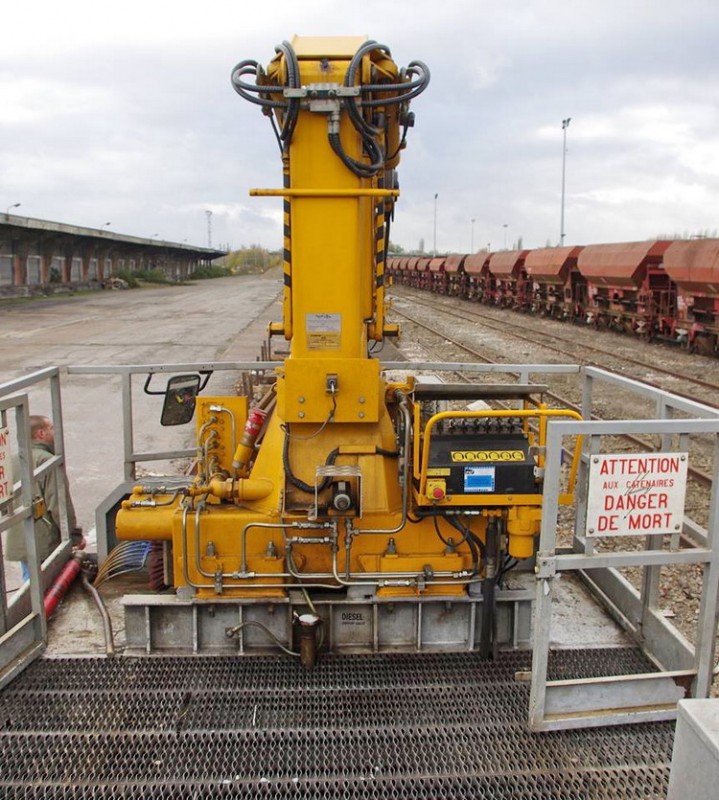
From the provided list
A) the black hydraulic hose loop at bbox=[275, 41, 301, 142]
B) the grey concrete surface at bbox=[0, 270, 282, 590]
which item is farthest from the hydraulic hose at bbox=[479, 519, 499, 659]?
the grey concrete surface at bbox=[0, 270, 282, 590]

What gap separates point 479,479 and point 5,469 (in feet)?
8.25

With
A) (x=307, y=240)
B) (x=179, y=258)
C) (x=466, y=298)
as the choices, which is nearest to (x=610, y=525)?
(x=307, y=240)

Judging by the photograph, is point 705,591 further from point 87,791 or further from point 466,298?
point 466,298

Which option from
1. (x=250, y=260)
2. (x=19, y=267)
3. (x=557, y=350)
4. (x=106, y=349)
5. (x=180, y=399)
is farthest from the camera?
(x=250, y=260)

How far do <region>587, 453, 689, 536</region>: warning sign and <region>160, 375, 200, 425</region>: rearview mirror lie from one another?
3.15 meters

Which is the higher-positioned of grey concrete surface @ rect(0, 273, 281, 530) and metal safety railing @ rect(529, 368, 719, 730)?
metal safety railing @ rect(529, 368, 719, 730)

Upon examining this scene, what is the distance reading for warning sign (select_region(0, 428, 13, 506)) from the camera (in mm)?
3971

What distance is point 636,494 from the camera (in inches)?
139

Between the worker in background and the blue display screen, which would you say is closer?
the blue display screen

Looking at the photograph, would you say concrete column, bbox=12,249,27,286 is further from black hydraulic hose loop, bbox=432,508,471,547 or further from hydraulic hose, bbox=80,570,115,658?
black hydraulic hose loop, bbox=432,508,471,547

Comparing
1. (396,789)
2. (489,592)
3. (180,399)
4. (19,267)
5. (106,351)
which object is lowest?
(106,351)

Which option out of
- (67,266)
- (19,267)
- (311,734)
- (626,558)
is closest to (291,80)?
(626,558)

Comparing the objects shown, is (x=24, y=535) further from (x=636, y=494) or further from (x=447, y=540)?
(x=636, y=494)

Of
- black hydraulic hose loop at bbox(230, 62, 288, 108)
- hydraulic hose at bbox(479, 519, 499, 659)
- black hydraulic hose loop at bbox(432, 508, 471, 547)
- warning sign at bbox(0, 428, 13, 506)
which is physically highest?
black hydraulic hose loop at bbox(230, 62, 288, 108)
